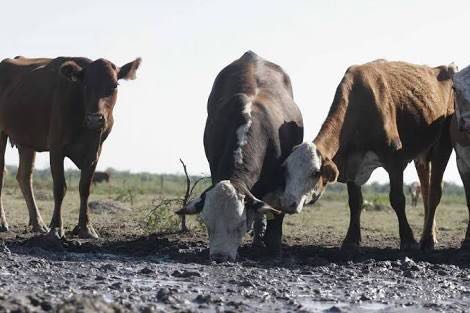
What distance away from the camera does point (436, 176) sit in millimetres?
16422

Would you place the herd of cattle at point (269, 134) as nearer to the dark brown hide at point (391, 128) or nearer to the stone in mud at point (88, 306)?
the dark brown hide at point (391, 128)

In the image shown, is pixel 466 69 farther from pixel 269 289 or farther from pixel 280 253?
pixel 269 289

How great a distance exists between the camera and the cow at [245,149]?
11.9 metres

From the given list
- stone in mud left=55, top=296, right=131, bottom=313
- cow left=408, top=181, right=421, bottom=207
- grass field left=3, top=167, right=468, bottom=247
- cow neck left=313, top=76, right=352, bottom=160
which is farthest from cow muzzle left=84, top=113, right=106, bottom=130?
cow left=408, top=181, right=421, bottom=207

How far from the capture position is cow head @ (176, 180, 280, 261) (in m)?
11.9

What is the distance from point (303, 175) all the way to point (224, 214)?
49.5 inches

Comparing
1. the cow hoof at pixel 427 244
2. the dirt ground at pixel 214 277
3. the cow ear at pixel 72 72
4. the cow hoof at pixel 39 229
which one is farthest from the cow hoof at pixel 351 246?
the cow hoof at pixel 39 229

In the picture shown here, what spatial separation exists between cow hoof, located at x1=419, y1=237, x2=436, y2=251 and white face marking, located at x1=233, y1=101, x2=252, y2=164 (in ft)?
11.0

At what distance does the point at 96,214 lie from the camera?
2328cm

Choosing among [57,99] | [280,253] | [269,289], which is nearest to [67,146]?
[57,99]

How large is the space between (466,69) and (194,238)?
4506 mm

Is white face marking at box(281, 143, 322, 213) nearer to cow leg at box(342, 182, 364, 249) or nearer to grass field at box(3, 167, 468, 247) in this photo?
cow leg at box(342, 182, 364, 249)

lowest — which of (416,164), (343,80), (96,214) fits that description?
(96,214)

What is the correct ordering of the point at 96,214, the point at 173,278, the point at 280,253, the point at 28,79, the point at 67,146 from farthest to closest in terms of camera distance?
the point at 96,214 → the point at 28,79 → the point at 67,146 → the point at 280,253 → the point at 173,278
